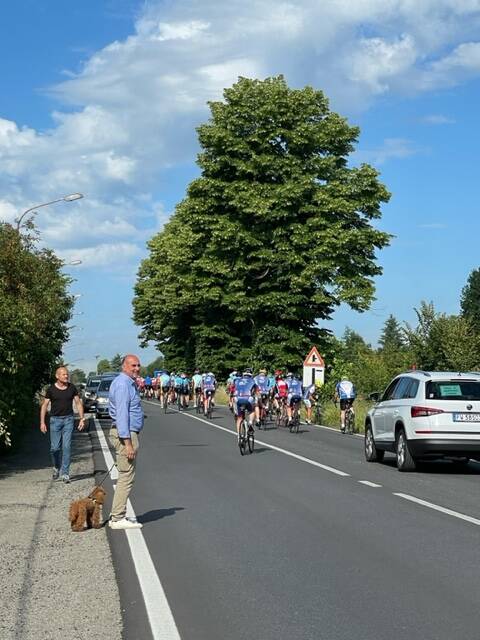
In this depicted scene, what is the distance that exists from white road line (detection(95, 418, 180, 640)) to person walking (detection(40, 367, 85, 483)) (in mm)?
5084

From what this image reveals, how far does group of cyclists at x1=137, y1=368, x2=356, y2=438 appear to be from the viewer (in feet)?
69.9

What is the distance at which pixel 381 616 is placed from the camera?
6625 millimetres

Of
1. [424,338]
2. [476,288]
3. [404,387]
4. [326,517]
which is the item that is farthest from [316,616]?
[476,288]

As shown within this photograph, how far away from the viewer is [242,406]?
20.9 m

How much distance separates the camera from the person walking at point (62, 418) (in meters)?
15.2

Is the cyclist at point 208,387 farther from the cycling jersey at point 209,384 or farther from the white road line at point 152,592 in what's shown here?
the white road line at point 152,592

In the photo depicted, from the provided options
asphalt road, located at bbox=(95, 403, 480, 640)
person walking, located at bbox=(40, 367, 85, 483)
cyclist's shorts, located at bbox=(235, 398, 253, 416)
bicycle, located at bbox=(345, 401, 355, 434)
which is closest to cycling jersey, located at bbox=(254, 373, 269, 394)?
bicycle, located at bbox=(345, 401, 355, 434)

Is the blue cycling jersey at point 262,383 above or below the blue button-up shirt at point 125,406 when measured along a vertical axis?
above

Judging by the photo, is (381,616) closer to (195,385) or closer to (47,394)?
(47,394)

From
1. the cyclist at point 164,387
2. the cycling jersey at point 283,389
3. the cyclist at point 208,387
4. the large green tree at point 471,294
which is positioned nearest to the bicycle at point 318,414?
the cycling jersey at point 283,389

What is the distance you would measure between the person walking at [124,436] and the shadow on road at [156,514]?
0.52m

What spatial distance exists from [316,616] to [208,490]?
7.40m

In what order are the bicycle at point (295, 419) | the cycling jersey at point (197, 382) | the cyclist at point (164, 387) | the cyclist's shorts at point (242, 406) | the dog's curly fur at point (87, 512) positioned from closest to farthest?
1. the dog's curly fur at point (87, 512)
2. the cyclist's shorts at point (242, 406)
3. the bicycle at point (295, 419)
4. the cycling jersey at point (197, 382)
5. the cyclist at point (164, 387)

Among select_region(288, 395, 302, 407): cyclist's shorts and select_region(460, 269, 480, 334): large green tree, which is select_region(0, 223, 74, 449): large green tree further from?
select_region(460, 269, 480, 334): large green tree
